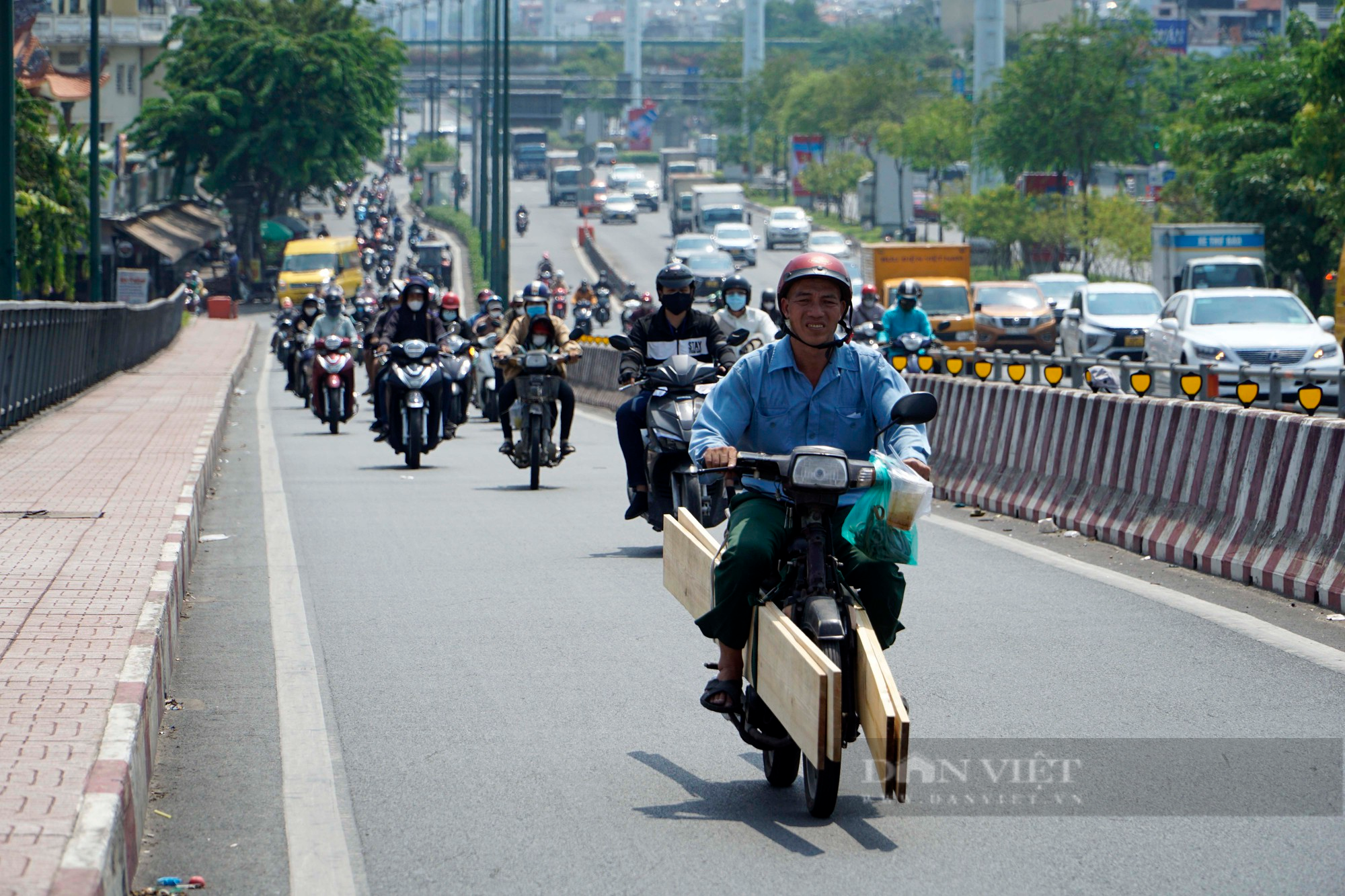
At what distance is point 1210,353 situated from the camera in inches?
1011

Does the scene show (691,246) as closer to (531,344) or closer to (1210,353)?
(1210,353)

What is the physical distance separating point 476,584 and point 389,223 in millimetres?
99363

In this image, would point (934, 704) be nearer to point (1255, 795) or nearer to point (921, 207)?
point (1255, 795)

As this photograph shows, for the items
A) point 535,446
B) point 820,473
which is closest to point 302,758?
point 820,473

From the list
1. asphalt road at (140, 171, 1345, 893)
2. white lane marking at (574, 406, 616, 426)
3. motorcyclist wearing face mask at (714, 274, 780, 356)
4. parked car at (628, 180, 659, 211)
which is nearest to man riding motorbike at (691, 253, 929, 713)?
asphalt road at (140, 171, 1345, 893)

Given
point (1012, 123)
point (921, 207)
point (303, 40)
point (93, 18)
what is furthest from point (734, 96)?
point (93, 18)

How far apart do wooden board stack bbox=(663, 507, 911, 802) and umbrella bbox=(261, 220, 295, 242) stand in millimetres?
79186

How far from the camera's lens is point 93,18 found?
34531mm

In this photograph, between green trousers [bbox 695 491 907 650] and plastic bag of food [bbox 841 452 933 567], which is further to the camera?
green trousers [bbox 695 491 907 650]

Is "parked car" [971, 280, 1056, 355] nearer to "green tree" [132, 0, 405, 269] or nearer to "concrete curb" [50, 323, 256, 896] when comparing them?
"concrete curb" [50, 323, 256, 896]

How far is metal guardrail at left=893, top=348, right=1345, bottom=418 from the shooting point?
12.4m

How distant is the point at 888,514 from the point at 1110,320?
99.0ft

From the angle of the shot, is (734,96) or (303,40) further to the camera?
(734,96)

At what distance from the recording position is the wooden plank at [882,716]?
4.91 meters
